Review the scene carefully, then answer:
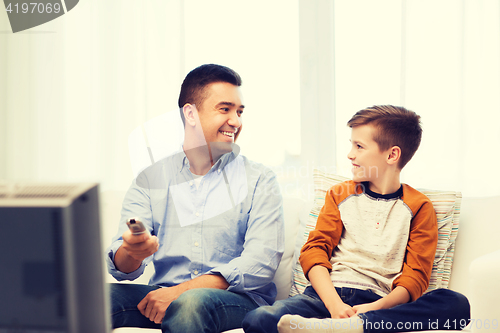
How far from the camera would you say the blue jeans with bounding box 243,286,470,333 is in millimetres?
973

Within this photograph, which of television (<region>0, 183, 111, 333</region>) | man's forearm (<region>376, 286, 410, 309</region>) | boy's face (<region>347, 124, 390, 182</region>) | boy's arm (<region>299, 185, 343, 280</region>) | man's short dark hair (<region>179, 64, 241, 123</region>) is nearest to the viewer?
television (<region>0, 183, 111, 333</region>)

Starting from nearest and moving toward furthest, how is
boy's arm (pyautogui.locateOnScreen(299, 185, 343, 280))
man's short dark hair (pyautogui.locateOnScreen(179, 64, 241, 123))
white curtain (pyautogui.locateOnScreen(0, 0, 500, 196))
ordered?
boy's arm (pyautogui.locateOnScreen(299, 185, 343, 280))
man's short dark hair (pyautogui.locateOnScreen(179, 64, 241, 123))
white curtain (pyautogui.locateOnScreen(0, 0, 500, 196))

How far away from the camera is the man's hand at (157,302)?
108 cm

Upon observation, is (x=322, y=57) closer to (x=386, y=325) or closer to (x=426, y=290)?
(x=426, y=290)

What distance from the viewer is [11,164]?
84.3 inches

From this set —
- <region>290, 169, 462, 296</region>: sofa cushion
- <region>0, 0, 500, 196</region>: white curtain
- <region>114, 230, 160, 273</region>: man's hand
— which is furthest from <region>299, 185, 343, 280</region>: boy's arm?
<region>0, 0, 500, 196</region>: white curtain

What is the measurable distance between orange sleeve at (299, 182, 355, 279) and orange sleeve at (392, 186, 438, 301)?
0.65 ft

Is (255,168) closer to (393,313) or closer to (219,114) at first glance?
(219,114)

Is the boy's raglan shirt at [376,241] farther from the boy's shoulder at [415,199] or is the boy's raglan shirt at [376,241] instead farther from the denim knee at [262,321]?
the denim knee at [262,321]

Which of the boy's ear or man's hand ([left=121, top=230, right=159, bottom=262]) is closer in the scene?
man's hand ([left=121, top=230, right=159, bottom=262])

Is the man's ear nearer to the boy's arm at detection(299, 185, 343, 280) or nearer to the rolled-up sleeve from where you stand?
the rolled-up sleeve

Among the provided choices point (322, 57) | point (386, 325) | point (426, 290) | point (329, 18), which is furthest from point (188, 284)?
point (329, 18)

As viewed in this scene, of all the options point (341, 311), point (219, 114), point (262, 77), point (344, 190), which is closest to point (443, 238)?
point (344, 190)

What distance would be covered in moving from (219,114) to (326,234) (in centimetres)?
53
